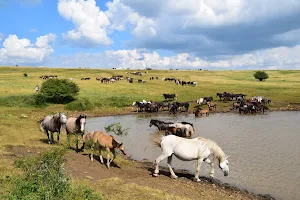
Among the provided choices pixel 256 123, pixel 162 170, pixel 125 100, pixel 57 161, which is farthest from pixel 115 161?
pixel 125 100

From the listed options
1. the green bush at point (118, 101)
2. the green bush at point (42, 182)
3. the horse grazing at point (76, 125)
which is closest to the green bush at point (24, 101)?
the green bush at point (118, 101)

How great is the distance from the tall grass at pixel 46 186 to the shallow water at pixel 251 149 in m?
8.12

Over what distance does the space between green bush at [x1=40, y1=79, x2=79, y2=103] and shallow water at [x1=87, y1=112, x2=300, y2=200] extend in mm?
11908

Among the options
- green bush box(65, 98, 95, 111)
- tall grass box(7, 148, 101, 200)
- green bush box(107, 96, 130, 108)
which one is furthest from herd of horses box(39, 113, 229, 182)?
green bush box(107, 96, 130, 108)

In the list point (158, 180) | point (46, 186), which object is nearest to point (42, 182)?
point (46, 186)

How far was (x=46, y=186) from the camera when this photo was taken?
8.27 metres

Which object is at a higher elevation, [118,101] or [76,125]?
[76,125]

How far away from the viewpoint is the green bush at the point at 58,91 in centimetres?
4334

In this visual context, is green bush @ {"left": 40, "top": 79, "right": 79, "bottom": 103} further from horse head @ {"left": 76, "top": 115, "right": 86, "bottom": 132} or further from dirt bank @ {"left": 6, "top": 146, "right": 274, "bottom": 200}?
horse head @ {"left": 76, "top": 115, "right": 86, "bottom": 132}

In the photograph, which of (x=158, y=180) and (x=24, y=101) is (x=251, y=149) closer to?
(x=158, y=180)

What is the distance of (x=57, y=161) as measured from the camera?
9.80 metres

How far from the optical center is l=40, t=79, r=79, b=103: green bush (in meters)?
43.3

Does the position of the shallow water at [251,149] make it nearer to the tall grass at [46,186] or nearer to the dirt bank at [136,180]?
the dirt bank at [136,180]

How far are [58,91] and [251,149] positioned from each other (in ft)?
103
